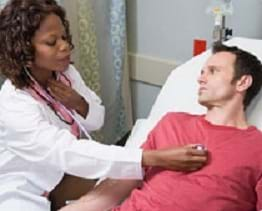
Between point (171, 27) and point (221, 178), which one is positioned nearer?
point (221, 178)

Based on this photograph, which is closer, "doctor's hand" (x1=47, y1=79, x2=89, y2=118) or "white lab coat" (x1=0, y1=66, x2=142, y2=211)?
"white lab coat" (x1=0, y1=66, x2=142, y2=211)

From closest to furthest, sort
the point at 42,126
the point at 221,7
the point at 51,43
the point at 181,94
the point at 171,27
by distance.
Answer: the point at 42,126, the point at 51,43, the point at 181,94, the point at 221,7, the point at 171,27

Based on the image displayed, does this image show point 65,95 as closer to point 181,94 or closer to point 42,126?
point 42,126

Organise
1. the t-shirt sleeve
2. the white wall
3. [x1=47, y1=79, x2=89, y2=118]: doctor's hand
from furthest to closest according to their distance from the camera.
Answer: the white wall < [x1=47, y1=79, x2=89, y2=118]: doctor's hand < the t-shirt sleeve

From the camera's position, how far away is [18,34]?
1.59m

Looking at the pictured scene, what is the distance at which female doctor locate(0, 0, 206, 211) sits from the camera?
1493 mm

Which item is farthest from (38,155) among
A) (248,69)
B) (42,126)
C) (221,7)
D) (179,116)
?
(221,7)

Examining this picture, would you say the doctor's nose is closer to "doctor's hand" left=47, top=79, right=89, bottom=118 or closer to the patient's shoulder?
"doctor's hand" left=47, top=79, right=89, bottom=118

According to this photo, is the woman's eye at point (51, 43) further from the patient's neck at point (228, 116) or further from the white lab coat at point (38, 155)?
the patient's neck at point (228, 116)

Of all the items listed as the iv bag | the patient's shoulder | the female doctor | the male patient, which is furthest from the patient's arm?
the iv bag

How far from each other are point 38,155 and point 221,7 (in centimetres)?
113

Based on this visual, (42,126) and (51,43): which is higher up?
(51,43)

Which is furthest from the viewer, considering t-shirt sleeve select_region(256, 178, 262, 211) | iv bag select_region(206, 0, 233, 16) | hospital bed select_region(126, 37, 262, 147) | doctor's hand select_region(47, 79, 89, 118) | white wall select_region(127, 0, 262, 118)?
white wall select_region(127, 0, 262, 118)

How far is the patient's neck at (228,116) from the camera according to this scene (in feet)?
5.24
